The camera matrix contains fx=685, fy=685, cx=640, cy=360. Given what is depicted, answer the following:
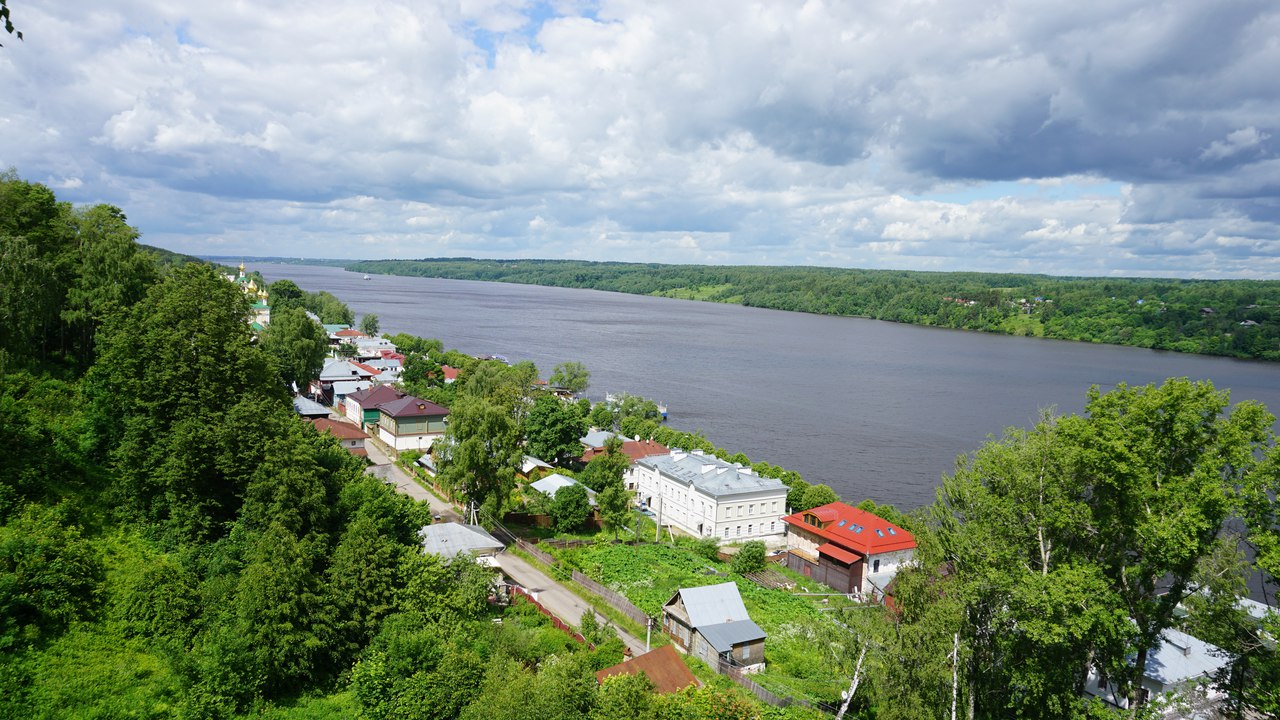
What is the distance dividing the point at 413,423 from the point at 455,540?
58.3 ft

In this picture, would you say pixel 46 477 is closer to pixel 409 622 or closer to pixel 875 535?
pixel 409 622

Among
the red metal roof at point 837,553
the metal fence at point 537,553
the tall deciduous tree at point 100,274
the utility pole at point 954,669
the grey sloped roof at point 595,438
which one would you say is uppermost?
the tall deciduous tree at point 100,274

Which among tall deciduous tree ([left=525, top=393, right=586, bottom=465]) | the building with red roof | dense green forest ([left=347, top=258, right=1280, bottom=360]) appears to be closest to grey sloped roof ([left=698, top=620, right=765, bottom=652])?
the building with red roof

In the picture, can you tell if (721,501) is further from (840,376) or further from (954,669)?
(840,376)

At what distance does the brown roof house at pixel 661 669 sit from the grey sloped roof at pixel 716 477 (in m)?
16.7

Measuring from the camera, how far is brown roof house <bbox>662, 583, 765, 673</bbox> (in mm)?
21641

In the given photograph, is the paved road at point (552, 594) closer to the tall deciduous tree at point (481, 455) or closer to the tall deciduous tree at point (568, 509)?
the tall deciduous tree at point (481, 455)

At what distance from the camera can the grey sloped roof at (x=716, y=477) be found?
35406 millimetres

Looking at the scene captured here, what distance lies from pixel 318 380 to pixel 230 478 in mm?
36817

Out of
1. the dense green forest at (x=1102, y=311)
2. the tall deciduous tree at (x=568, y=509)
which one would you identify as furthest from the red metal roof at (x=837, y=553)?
the dense green forest at (x=1102, y=311)

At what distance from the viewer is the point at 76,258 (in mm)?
27781

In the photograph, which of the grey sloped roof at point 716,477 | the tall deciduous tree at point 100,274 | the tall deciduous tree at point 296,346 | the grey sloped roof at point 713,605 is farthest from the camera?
the tall deciduous tree at point 296,346

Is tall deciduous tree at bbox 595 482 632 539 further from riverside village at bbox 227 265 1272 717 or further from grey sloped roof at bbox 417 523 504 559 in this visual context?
grey sloped roof at bbox 417 523 504 559

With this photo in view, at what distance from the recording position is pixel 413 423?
42062 mm
